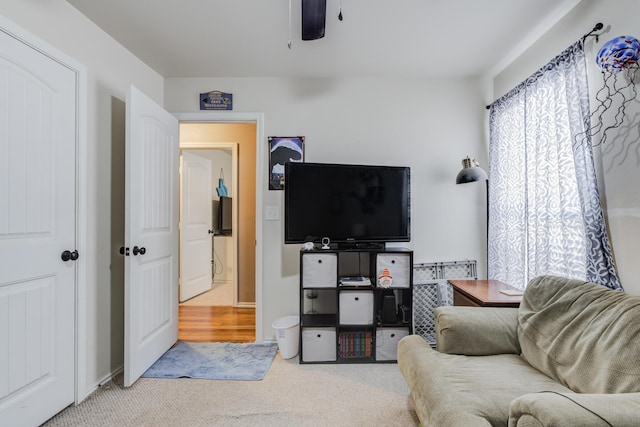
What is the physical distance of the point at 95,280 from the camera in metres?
2.01

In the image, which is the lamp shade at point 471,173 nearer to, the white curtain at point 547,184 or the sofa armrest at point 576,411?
the white curtain at point 547,184

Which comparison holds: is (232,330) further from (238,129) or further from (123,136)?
(238,129)

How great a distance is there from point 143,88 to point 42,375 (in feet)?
7.03

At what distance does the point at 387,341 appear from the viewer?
2.40 m

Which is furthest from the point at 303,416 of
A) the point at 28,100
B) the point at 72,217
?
the point at 28,100

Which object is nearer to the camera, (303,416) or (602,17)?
(602,17)

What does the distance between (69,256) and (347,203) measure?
1892 millimetres

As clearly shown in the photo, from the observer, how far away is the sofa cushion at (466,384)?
1.13 metres

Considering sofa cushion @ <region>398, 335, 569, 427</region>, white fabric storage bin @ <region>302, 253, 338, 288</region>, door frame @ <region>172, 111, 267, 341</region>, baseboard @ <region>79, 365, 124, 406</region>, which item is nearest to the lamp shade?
white fabric storage bin @ <region>302, 253, 338, 288</region>

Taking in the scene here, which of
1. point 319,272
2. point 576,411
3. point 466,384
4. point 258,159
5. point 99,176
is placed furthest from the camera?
point 258,159

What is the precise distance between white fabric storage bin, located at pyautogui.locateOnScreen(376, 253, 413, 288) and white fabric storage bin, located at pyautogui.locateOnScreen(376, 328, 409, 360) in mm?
367

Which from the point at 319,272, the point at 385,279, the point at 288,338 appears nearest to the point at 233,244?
the point at 288,338

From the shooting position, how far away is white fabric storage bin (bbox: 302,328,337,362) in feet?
7.80

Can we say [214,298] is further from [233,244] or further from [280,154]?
[280,154]
